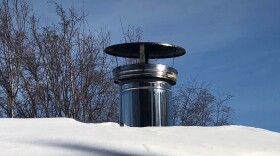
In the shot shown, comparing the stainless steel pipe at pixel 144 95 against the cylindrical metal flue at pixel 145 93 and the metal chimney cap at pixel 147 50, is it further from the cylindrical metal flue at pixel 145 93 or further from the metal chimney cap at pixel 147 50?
the metal chimney cap at pixel 147 50

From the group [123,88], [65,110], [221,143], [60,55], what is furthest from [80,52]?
[221,143]

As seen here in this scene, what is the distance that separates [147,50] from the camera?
6465 millimetres

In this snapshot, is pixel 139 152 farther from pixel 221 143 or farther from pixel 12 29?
pixel 12 29

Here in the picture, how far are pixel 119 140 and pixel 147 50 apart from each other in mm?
4132

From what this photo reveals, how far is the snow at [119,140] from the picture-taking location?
214 centimetres

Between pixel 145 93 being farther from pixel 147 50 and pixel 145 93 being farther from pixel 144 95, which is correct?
pixel 147 50

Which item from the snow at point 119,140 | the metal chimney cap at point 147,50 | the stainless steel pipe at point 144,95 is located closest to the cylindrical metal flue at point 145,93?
the stainless steel pipe at point 144,95

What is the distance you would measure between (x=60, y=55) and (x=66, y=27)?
750mm

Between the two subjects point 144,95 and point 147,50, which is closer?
point 144,95

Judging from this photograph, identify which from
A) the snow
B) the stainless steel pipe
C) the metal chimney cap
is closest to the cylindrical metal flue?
the stainless steel pipe

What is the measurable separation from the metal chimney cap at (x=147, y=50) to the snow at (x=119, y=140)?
3.46 m

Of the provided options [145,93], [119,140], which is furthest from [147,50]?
[119,140]

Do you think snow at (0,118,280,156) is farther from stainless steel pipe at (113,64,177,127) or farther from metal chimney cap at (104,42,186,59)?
metal chimney cap at (104,42,186,59)

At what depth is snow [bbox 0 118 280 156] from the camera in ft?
7.04
